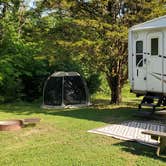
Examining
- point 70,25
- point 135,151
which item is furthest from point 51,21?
point 135,151

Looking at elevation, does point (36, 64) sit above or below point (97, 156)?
above

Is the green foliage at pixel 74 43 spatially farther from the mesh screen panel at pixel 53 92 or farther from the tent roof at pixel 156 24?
the tent roof at pixel 156 24

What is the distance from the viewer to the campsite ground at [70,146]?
705 centimetres

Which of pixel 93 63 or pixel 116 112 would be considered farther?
pixel 93 63

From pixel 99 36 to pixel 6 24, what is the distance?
284 inches

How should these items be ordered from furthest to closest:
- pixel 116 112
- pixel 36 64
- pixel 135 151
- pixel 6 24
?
pixel 6 24
pixel 36 64
pixel 116 112
pixel 135 151

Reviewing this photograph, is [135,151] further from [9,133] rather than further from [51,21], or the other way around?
[51,21]

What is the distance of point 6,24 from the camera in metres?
19.4

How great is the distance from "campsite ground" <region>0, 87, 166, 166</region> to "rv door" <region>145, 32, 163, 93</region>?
4.10 feet

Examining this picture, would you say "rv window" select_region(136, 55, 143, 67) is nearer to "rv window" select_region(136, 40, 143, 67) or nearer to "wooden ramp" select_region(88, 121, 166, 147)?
"rv window" select_region(136, 40, 143, 67)

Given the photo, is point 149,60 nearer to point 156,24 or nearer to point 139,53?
point 139,53

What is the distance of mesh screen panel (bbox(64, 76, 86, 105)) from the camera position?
15.3 metres

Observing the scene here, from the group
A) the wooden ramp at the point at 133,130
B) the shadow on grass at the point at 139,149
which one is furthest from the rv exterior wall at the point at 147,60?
the shadow on grass at the point at 139,149

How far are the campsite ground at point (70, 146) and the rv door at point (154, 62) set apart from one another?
1.25 meters
